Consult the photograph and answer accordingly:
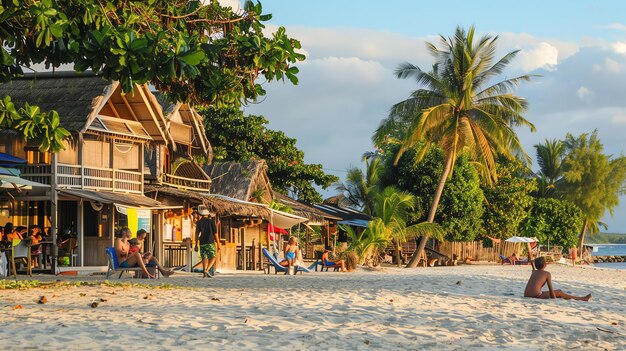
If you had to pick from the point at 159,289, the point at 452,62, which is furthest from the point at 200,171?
the point at 159,289

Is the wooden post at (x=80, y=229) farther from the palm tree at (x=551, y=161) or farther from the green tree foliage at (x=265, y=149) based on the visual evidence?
the palm tree at (x=551, y=161)

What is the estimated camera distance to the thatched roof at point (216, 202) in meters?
24.8

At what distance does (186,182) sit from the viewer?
29.5 meters

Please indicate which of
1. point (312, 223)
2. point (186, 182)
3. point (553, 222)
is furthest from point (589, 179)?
point (186, 182)

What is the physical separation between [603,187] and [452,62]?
116 ft

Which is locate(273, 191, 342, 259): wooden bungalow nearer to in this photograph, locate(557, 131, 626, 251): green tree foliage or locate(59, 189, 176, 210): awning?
locate(59, 189, 176, 210): awning

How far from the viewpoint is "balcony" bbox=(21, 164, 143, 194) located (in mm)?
22516

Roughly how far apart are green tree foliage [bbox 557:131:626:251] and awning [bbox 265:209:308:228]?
122 feet

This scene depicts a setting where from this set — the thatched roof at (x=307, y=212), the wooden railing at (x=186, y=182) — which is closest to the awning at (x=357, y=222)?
the thatched roof at (x=307, y=212)

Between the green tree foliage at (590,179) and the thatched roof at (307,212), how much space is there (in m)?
31.4

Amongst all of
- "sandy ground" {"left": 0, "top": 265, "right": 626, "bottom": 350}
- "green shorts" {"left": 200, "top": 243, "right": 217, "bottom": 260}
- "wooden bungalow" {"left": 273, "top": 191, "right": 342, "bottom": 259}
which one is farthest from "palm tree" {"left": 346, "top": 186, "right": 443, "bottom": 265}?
"sandy ground" {"left": 0, "top": 265, "right": 626, "bottom": 350}

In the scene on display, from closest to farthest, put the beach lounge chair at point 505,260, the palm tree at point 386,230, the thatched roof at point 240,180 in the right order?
the palm tree at point 386,230 → the thatched roof at point 240,180 → the beach lounge chair at point 505,260

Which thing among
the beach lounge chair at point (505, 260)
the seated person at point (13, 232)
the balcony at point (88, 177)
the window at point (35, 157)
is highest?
the window at point (35, 157)

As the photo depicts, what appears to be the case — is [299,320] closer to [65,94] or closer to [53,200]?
[53,200]
